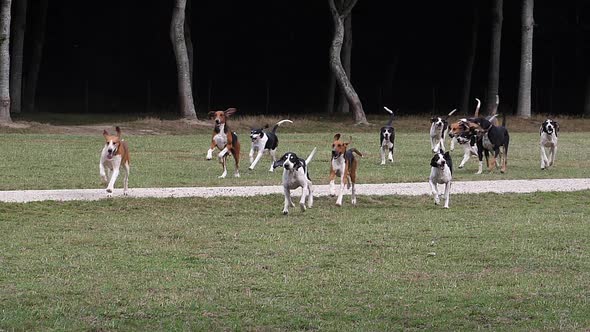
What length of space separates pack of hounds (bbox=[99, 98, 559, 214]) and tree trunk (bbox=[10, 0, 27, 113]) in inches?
928

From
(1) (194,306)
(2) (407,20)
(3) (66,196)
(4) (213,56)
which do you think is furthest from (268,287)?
(4) (213,56)

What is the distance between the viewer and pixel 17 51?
4806 cm

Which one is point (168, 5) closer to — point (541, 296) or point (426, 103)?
point (426, 103)

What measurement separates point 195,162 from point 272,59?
36.5 m

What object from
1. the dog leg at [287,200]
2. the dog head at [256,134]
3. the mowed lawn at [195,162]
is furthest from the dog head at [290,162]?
the dog head at [256,134]

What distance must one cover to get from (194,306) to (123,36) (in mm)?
55302

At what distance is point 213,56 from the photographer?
6334 centimetres

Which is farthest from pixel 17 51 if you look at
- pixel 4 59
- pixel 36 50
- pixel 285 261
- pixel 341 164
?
pixel 285 261

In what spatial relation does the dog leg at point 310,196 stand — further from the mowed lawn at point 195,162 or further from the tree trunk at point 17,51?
the tree trunk at point 17,51

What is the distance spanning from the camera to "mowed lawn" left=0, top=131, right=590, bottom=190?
2170 centimetres

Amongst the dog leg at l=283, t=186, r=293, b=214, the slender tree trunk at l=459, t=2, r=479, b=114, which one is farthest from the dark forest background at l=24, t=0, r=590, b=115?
the dog leg at l=283, t=186, r=293, b=214

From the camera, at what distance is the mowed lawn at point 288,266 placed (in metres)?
9.92

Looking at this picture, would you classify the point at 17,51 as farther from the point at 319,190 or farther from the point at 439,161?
the point at 439,161

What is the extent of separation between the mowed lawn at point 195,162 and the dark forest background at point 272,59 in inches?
854
